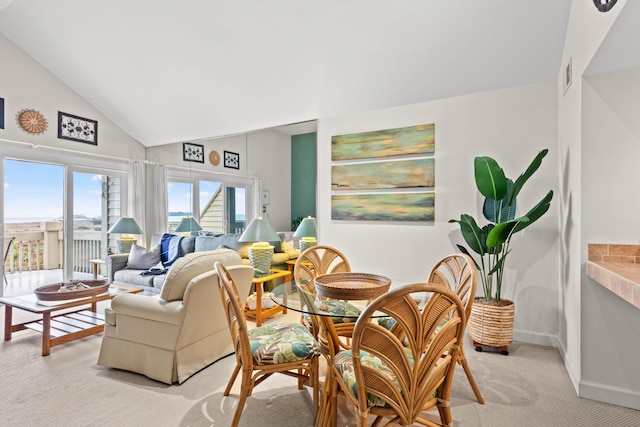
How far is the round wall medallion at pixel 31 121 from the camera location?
15.3 ft

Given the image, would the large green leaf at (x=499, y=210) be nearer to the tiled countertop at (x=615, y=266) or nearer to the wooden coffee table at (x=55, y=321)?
the tiled countertop at (x=615, y=266)

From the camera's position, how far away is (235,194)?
16.8 ft

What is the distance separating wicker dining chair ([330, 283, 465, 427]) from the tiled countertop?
3.14 ft

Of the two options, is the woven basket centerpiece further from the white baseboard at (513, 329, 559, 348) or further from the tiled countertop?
the white baseboard at (513, 329, 559, 348)

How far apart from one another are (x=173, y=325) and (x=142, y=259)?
9.77 feet

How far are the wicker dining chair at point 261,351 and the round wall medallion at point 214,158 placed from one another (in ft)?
11.8

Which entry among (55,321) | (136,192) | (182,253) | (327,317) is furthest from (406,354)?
(136,192)

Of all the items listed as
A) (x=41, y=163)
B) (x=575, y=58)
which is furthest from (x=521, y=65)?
(x=41, y=163)

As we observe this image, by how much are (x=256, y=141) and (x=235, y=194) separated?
85 cm

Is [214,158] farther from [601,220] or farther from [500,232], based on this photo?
[601,220]

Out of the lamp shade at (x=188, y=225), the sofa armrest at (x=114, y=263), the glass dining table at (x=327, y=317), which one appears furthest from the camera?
the lamp shade at (x=188, y=225)

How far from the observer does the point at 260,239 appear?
369 cm

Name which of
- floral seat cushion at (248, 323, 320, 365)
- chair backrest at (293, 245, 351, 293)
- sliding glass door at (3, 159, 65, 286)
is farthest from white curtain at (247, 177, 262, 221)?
sliding glass door at (3, 159, 65, 286)

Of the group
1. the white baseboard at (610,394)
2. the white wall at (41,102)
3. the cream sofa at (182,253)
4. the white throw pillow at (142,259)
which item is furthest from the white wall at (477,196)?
the white wall at (41,102)
